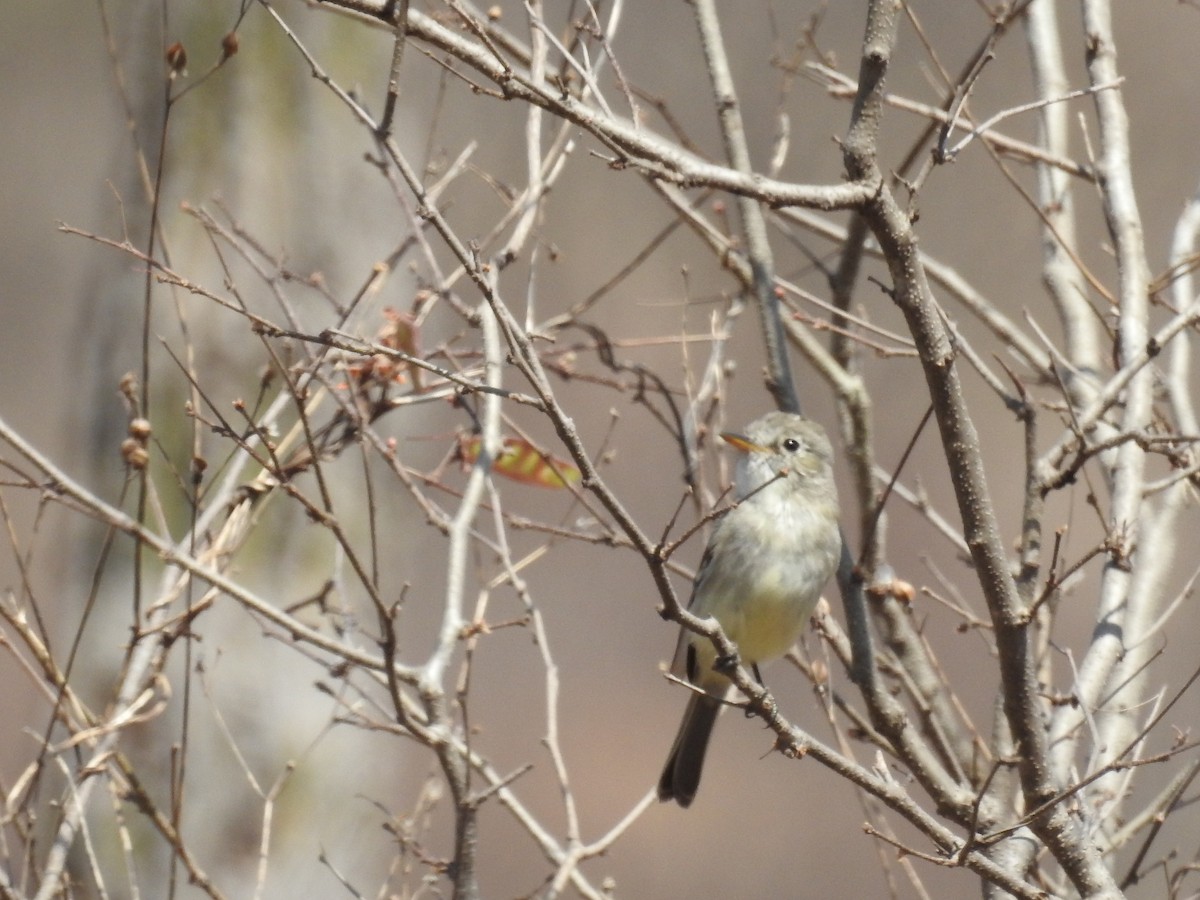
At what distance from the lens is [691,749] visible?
4641 millimetres

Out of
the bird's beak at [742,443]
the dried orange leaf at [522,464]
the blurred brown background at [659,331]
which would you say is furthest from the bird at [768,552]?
the blurred brown background at [659,331]

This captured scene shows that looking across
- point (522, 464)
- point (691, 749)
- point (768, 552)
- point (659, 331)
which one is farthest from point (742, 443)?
point (659, 331)

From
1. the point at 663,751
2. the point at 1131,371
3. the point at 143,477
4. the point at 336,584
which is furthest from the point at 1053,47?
the point at 663,751

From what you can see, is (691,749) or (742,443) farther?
(691,749)

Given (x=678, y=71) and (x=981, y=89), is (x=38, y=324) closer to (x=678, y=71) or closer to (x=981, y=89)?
(x=678, y=71)

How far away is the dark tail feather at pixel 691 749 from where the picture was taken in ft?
14.8

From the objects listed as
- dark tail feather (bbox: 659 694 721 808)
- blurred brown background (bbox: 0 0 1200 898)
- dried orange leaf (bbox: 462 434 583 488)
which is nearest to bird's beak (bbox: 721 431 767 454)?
dried orange leaf (bbox: 462 434 583 488)

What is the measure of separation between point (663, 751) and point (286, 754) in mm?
5480

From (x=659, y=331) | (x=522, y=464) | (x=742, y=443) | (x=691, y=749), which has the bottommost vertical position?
(x=691, y=749)

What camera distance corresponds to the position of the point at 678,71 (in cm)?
1096

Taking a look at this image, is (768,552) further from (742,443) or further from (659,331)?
(659,331)

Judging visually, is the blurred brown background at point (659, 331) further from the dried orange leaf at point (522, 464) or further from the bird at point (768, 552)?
the dried orange leaf at point (522, 464)

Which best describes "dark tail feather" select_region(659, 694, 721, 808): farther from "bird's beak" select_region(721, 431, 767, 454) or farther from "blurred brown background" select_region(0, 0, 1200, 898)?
"blurred brown background" select_region(0, 0, 1200, 898)

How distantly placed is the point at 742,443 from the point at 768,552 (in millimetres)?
350
